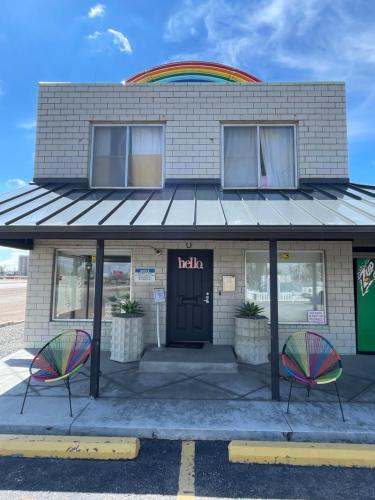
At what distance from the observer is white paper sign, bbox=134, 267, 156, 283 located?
7.14 m

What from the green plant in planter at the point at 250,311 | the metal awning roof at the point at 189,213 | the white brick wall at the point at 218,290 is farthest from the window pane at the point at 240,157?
the green plant in planter at the point at 250,311

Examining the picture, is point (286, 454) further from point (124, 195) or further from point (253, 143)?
point (253, 143)

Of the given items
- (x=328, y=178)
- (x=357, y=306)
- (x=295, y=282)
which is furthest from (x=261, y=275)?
(x=328, y=178)

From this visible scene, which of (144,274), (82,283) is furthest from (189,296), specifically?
(82,283)

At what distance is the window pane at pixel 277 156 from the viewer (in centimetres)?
754

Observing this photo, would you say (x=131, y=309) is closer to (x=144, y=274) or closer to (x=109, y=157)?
(x=144, y=274)

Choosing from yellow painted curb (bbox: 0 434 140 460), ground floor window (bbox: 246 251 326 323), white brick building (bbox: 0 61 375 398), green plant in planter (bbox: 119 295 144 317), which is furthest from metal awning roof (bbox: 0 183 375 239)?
yellow painted curb (bbox: 0 434 140 460)

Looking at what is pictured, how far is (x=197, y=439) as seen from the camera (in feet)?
12.1

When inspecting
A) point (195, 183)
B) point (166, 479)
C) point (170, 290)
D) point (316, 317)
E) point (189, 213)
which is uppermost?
point (195, 183)

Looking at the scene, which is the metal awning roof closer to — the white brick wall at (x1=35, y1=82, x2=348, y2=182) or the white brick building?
the white brick building

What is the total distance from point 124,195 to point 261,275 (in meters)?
3.60

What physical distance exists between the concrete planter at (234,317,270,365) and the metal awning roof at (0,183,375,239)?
245 centimetres

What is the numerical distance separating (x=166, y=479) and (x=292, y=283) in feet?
16.9

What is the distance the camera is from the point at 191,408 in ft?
14.0
